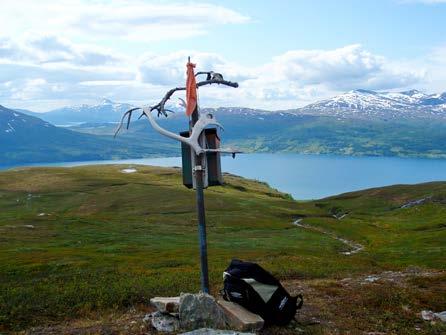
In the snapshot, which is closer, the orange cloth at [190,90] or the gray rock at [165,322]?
the orange cloth at [190,90]

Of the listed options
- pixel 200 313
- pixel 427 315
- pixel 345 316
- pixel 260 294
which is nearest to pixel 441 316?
pixel 427 315

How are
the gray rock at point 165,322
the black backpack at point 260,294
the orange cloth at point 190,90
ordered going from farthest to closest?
the black backpack at point 260,294 → the gray rock at point 165,322 → the orange cloth at point 190,90

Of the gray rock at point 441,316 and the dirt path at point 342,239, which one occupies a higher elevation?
the gray rock at point 441,316

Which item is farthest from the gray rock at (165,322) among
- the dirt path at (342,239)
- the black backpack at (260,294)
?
the dirt path at (342,239)

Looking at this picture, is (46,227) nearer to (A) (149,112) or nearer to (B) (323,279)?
(B) (323,279)

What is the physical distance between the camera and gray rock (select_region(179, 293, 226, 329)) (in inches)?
604

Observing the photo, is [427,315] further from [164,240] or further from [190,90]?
[164,240]

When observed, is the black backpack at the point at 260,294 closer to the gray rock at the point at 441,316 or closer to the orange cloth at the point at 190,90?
the orange cloth at the point at 190,90

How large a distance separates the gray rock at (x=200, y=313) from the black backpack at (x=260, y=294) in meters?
0.91

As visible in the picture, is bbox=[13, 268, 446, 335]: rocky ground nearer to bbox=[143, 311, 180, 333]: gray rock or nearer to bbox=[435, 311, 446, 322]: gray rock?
bbox=[143, 311, 180, 333]: gray rock

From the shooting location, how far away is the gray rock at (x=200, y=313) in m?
15.3

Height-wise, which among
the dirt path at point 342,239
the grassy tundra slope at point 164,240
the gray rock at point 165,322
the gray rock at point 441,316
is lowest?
the dirt path at point 342,239

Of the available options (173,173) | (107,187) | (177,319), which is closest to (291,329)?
(177,319)

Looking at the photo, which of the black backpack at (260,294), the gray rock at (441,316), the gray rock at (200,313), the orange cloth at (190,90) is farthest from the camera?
the gray rock at (441,316)
